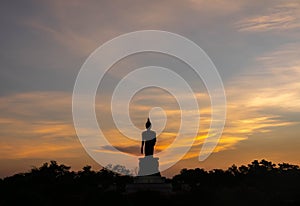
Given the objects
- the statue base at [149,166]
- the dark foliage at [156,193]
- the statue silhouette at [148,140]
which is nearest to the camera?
the dark foliage at [156,193]

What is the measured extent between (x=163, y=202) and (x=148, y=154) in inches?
379

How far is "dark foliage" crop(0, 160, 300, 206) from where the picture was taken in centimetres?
3316

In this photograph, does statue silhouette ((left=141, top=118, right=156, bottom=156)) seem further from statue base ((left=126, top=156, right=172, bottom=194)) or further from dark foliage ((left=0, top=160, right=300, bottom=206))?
dark foliage ((left=0, top=160, right=300, bottom=206))

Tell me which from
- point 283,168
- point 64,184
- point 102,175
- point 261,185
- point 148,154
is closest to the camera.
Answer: point 148,154

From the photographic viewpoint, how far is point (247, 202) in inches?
1479

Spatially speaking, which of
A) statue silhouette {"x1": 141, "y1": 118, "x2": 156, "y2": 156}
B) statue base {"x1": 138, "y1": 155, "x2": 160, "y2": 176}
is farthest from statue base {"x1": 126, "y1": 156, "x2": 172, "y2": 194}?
statue silhouette {"x1": 141, "y1": 118, "x2": 156, "y2": 156}

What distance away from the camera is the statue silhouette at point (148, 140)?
4069 centimetres

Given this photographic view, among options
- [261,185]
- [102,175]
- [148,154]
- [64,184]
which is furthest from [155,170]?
[102,175]

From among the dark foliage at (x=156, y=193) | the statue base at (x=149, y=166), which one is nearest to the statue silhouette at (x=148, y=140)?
the statue base at (x=149, y=166)

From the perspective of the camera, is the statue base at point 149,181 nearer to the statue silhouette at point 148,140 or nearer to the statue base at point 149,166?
the statue base at point 149,166

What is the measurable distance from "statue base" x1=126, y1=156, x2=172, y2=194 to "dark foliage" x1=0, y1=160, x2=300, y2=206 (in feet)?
2.80

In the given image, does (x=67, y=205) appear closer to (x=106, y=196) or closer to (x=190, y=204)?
(x=106, y=196)

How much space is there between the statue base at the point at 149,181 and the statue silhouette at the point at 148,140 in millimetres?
1400

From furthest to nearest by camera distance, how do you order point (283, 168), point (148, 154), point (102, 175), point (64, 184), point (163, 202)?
point (283, 168)
point (102, 175)
point (64, 184)
point (148, 154)
point (163, 202)
